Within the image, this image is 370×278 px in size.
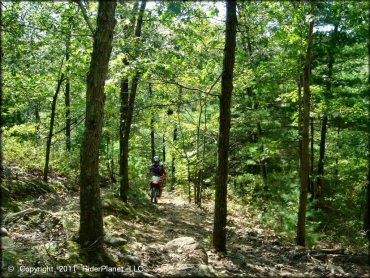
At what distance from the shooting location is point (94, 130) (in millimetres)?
5168

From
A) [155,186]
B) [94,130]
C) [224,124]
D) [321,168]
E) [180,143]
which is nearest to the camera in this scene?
[94,130]

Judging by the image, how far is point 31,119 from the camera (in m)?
22.8

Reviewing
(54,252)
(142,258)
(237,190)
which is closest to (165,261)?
(142,258)

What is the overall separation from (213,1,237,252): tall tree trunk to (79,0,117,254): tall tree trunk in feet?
8.45

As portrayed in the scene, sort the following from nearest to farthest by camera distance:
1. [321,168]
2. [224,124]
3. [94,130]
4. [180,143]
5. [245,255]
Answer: [94,130]
[224,124]
[245,255]
[321,168]
[180,143]

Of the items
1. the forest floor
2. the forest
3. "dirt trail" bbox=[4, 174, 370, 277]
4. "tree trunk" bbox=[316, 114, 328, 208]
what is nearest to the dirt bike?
the forest

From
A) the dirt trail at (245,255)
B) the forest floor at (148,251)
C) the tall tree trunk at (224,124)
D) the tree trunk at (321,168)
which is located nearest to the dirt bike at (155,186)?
the dirt trail at (245,255)

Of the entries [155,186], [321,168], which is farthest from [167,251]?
[321,168]

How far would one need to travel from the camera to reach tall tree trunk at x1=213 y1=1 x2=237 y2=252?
21.9ft

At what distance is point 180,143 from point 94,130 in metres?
11.4

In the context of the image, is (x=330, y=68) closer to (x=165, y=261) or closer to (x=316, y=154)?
(x=316, y=154)

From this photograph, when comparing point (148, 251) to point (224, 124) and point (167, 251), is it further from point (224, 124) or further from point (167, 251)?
point (224, 124)

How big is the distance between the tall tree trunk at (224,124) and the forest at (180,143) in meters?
0.03

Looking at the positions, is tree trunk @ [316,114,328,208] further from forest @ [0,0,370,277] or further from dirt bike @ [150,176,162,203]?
dirt bike @ [150,176,162,203]
